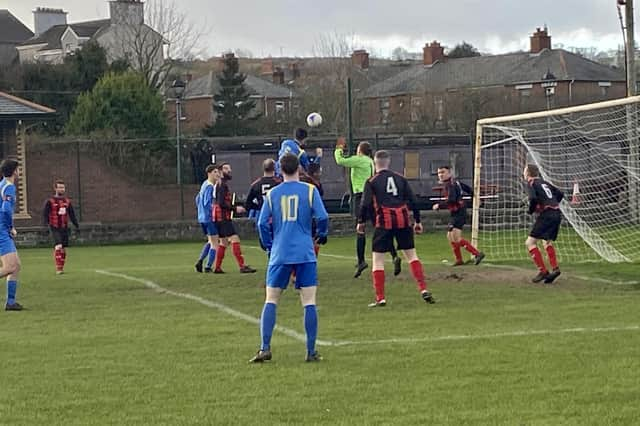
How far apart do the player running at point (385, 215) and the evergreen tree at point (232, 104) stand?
44.6 m

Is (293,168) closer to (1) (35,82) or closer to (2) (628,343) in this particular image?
(2) (628,343)

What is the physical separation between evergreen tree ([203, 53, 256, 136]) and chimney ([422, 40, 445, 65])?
2124cm

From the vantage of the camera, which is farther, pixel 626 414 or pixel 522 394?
pixel 522 394

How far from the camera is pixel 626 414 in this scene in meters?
7.86

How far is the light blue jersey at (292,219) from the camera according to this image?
1051cm

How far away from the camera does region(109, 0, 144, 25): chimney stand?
238 ft

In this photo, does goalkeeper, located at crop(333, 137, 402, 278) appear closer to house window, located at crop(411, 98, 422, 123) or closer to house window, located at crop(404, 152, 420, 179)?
house window, located at crop(404, 152, 420, 179)

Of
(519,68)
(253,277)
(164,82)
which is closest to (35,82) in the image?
(164,82)

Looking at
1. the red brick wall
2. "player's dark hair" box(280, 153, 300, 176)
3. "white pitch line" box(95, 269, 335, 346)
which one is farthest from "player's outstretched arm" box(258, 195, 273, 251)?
the red brick wall

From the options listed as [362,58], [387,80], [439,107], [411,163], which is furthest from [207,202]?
[362,58]

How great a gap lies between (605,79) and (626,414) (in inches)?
2753

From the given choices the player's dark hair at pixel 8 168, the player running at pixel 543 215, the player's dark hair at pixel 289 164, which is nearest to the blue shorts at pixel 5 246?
the player's dark hair at pixel 8 168

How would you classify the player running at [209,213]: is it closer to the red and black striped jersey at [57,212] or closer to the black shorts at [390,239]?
the red and black striped jersey at [57,212]

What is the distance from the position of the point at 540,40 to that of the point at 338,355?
234 feet
